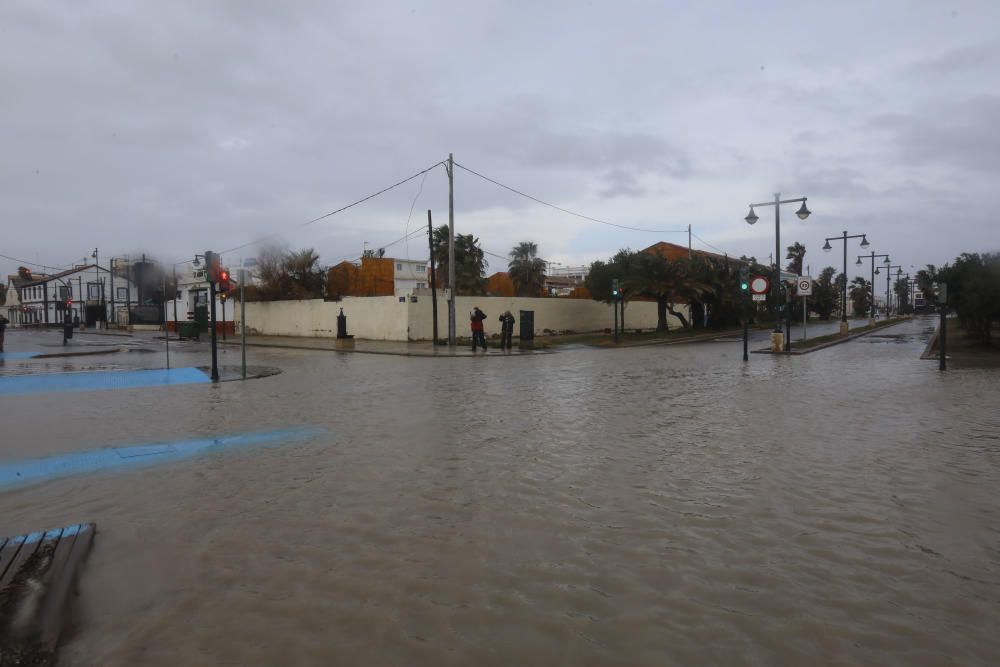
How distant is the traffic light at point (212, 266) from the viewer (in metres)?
15.1

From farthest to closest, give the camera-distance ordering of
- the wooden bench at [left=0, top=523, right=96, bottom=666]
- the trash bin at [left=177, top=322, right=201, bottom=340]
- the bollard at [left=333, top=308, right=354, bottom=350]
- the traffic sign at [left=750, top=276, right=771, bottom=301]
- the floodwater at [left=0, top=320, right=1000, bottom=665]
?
1. the trash bin at [left=177, top=322, right=201, bottom=340]
2. the bollard at [left=333, top=308, right=354, bottom=350]
3. the traffic sign at [left=750, top=276, right=771, bottom=301]
4. the floodwater at [left=0, top=320, right=1000, bottom=665]
5. the wooden bench at [left=0, top=523, right=96, bottom=666]

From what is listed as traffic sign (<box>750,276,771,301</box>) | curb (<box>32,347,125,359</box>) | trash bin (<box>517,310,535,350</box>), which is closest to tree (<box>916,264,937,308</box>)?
traffic sign (<box>750,276,771,301</box>)

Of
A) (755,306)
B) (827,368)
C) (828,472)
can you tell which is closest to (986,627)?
(828,472)

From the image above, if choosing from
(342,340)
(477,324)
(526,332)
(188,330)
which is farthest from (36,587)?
(188,330)

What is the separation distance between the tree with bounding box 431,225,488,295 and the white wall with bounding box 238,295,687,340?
28.3 ft

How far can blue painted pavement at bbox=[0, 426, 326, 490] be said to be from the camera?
6910mm

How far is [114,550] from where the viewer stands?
4.63m

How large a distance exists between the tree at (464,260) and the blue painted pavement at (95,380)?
1193 inches

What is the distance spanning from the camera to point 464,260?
52062mm

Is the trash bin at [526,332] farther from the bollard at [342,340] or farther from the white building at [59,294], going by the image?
the white building at [59,294]

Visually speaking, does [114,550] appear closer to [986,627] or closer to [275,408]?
[986,627]

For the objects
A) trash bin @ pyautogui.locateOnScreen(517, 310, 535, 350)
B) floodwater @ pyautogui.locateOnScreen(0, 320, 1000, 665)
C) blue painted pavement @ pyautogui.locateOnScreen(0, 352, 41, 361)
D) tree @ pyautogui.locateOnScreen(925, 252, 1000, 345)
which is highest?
tree @ pyautogui.locateOnScreen(925, 252, 1000, 345)

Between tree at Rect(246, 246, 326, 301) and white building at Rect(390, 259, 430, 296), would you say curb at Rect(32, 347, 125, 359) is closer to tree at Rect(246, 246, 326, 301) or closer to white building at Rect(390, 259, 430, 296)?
tree at Rect(246, 246, 326, 301)

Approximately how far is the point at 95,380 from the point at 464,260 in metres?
37.5
